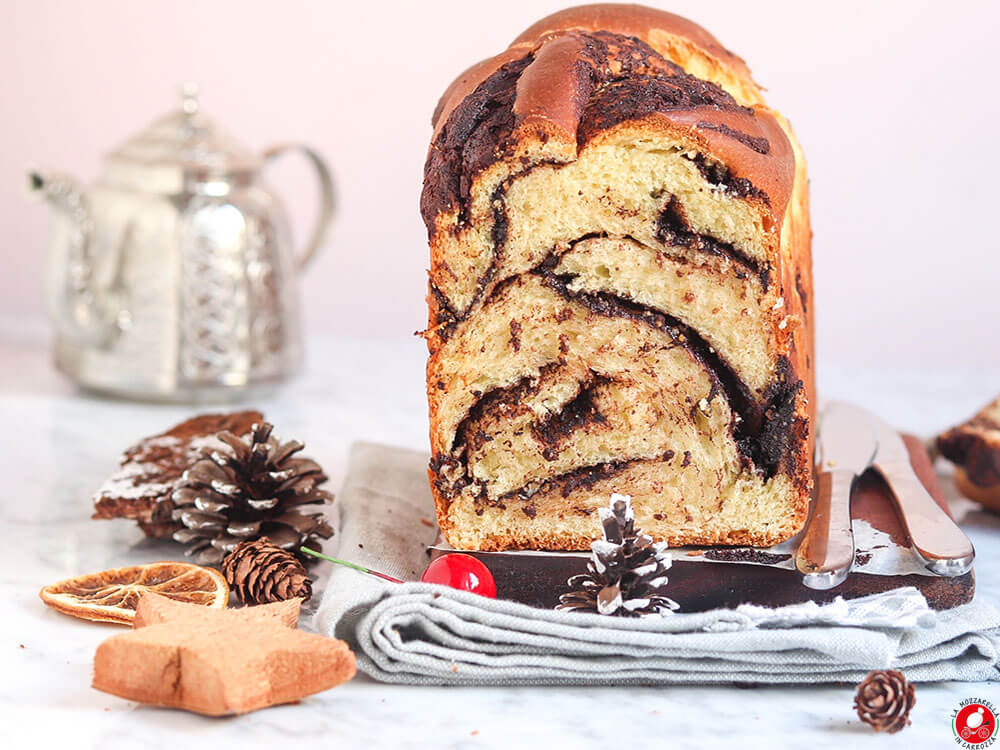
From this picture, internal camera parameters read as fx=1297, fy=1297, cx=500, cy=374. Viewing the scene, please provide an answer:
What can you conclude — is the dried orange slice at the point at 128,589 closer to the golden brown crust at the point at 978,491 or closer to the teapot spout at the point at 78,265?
the teapot spout at the point at 78,265

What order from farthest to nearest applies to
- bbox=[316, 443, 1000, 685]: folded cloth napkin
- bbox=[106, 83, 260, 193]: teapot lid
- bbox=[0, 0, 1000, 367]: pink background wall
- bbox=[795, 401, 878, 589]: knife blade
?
bbox=[0, 0, 1000, 367]: pink background wall
bbox=[106, 83, 260, 193]: teapot lid
bbox=[795, 401, 878, 589]: knife blade
bbox=[316, 443, 1000, 685]: folded cloth napkin

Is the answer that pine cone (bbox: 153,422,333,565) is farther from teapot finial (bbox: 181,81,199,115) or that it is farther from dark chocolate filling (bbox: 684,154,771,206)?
teapot finial (bbox: 181,81,199,115)

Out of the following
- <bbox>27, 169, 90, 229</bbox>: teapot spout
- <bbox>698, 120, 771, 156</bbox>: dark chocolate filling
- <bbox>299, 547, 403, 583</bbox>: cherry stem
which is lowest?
<bbox>299, 547, 403, 583</bbox>: cherry stem

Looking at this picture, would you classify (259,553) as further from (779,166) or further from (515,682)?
(779,166)

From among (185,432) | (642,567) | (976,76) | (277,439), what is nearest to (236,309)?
(185,432)

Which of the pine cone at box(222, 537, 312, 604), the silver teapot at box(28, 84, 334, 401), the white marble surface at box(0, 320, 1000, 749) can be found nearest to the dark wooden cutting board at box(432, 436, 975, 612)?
the white marble surface at box(0, 320, 1000, 749)
